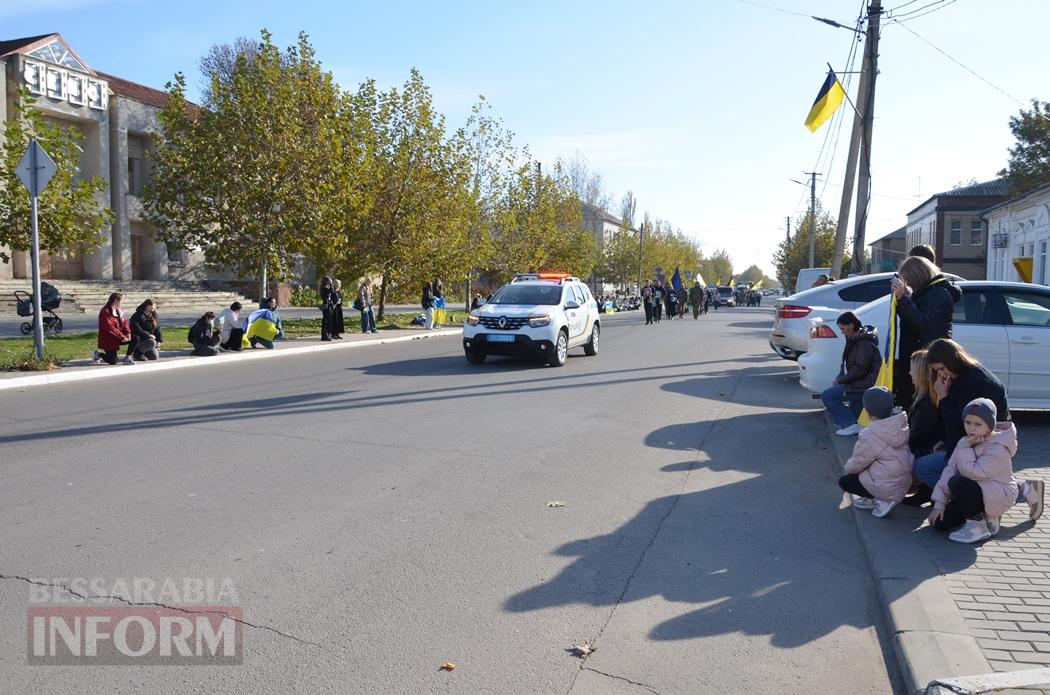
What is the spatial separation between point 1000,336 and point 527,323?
839cm

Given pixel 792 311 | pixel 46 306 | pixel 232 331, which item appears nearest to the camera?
pixel 792 311

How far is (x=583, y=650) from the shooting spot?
391 centimetres

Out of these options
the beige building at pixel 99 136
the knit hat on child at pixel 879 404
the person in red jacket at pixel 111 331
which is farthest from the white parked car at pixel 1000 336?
the beige building at pixel 99 136

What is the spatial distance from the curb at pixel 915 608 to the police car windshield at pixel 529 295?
11.7m

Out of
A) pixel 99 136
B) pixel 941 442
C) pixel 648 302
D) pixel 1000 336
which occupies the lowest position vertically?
pixel 941 442

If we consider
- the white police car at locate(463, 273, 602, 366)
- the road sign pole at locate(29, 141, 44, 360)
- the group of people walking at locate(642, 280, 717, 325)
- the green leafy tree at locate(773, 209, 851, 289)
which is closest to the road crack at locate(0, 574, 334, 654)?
the road sign pole at locate(29, 141, 44, 360)

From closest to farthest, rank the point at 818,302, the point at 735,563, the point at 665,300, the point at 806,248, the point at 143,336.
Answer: the point at 735,563 < the point at 818,302 < the point at 143,336 < the point at 665,300 < the point at 806,248

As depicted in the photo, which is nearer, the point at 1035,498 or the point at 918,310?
the point at 1035,498

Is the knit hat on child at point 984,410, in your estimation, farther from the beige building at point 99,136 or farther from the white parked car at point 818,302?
the beige building at point 99,136

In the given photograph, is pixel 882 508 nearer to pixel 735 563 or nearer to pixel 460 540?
pixel 735 563

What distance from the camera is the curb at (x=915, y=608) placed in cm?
362

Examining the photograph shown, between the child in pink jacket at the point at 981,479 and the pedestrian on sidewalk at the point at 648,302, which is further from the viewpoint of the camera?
the pedestrian on sidewalk at the point at 648,302

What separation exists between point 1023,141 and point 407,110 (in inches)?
1458

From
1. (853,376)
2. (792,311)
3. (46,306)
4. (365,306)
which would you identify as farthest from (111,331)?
(853,376)
